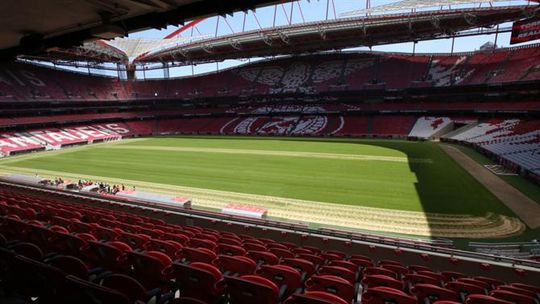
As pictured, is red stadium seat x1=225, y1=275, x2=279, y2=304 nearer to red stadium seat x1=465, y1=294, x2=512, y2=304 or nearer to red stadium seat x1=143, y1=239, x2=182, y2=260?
red stadium seat x1=143, y1=239, x2=182, y2=260

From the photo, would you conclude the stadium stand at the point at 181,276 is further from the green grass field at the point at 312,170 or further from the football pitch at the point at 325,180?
the green grass field at the point at 312,170

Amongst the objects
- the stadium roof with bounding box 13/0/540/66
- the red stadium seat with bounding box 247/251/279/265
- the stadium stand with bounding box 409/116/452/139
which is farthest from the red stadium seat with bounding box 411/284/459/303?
the stadium stand with bounding box 409/116/452/139

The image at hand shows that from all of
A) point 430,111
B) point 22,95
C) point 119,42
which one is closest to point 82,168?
point 22,95

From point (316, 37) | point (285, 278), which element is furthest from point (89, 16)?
point (316, 37)

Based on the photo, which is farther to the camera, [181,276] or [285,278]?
[285,278]

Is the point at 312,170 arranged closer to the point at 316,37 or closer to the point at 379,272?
the point at 379,272

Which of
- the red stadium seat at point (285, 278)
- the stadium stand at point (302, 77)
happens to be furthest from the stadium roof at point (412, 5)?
the red stadium seat at point (285, 278)

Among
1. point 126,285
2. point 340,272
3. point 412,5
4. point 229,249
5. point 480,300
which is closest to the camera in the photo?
point 126,285

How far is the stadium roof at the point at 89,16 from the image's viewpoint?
7.45 metres

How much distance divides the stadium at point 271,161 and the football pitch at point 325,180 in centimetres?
18

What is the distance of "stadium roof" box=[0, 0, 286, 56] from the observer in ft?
24.4

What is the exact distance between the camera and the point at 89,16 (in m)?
8.30

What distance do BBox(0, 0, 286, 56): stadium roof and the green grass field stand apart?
43.9ft

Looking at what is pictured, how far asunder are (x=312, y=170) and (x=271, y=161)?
5.31 metres
